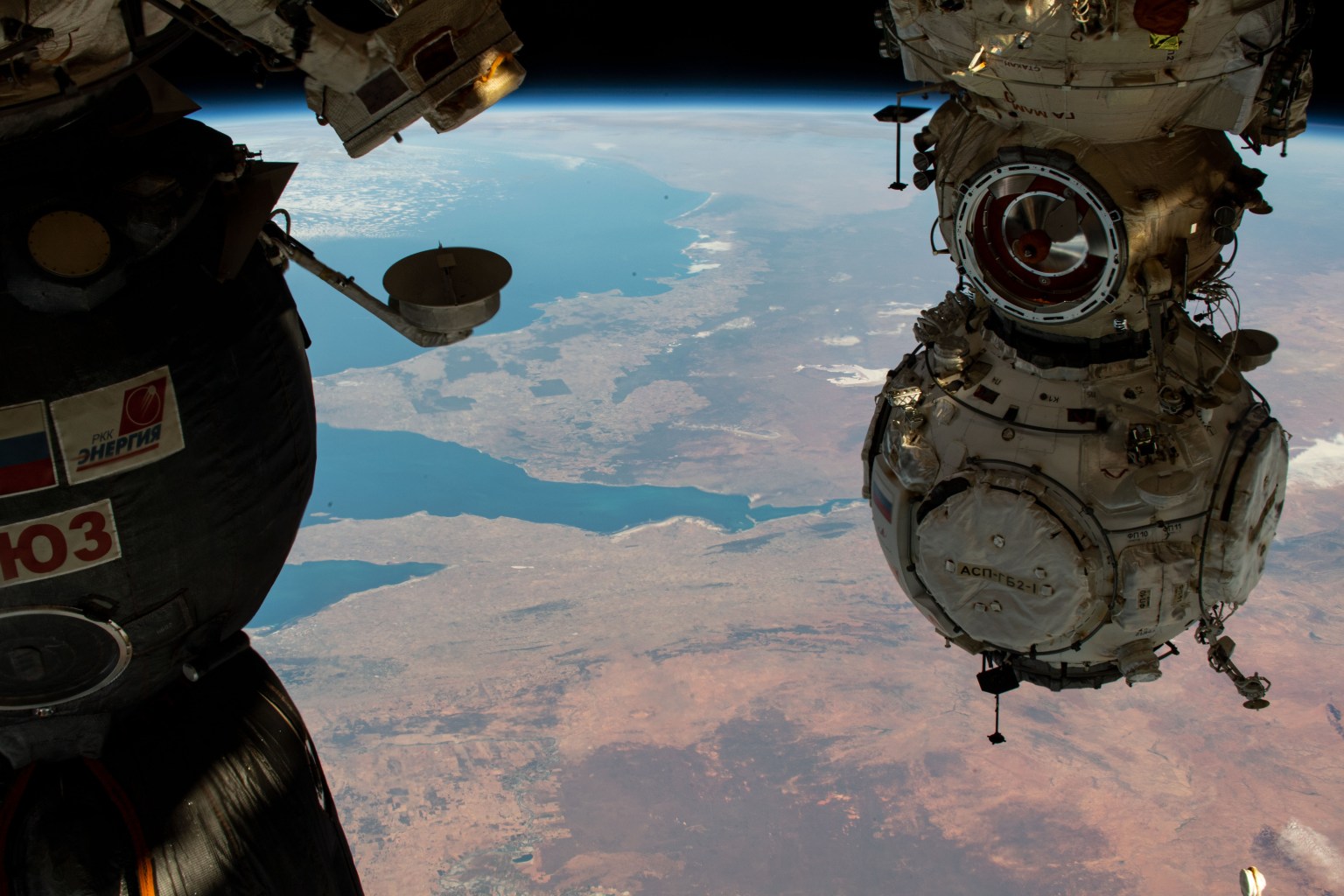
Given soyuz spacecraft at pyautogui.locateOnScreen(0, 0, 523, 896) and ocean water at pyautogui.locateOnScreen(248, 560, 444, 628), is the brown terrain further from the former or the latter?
soyuz spacecraft at pyautogui.locateOnScreen(0, 0, 523, 896)

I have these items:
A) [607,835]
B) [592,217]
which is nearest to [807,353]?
[592,217]

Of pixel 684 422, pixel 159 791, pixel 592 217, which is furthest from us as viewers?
pixel 592 217

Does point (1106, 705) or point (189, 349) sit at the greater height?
point (189, 349)

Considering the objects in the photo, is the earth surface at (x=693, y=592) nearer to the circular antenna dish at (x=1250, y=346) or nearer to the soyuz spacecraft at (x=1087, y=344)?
the soyuz spacecraft at (x=1087, y=344)

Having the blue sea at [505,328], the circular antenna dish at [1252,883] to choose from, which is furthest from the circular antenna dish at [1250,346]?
the blue sea at [505,328]

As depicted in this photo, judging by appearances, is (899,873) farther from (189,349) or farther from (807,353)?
(807,353)

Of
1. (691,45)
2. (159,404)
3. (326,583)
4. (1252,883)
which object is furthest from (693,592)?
(159,404)
